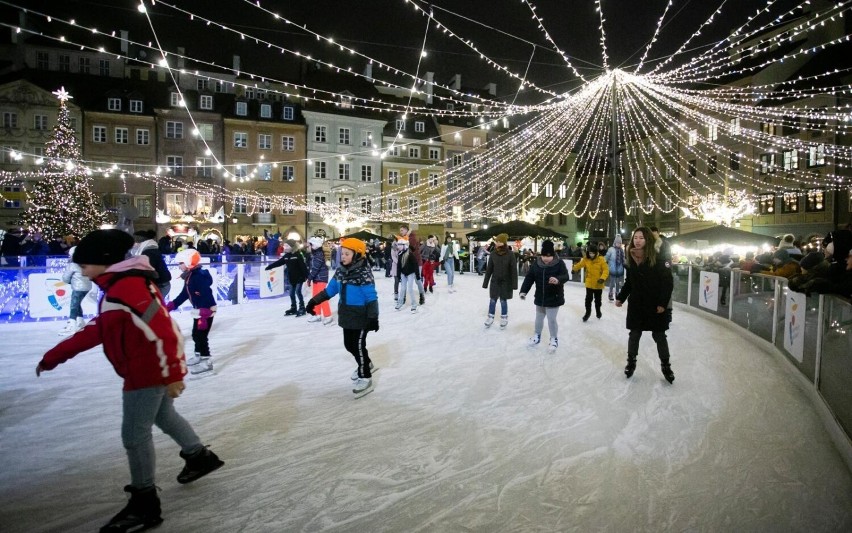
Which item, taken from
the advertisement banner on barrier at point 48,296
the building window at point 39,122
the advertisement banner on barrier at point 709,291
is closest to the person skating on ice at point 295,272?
the advertisement banner on barrier at point 48,296

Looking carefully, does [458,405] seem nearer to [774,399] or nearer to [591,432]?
[591,432]

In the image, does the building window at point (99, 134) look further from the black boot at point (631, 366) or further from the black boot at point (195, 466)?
the black boot at point (631, 366)

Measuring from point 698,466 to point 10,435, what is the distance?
504cm

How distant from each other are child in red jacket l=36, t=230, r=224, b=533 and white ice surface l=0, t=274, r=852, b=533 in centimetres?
30

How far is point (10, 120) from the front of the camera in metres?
32.1

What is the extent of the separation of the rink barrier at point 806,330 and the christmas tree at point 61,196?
2316cm

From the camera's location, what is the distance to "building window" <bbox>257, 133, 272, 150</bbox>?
36.9m

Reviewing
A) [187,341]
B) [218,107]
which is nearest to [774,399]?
[187,341]

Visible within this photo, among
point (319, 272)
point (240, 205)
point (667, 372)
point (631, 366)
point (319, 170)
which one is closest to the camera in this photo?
point (667, 372)

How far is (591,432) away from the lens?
4.02 metres

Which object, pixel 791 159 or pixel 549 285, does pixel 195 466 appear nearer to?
pixel 549 285

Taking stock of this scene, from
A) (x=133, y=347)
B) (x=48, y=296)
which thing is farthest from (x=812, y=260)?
(x=48, y=296)

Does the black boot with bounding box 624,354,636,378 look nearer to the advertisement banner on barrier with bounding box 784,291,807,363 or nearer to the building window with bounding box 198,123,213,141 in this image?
the advertisement banner on barrier with bounding box 784,291,807,363

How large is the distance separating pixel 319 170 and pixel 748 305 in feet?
111
